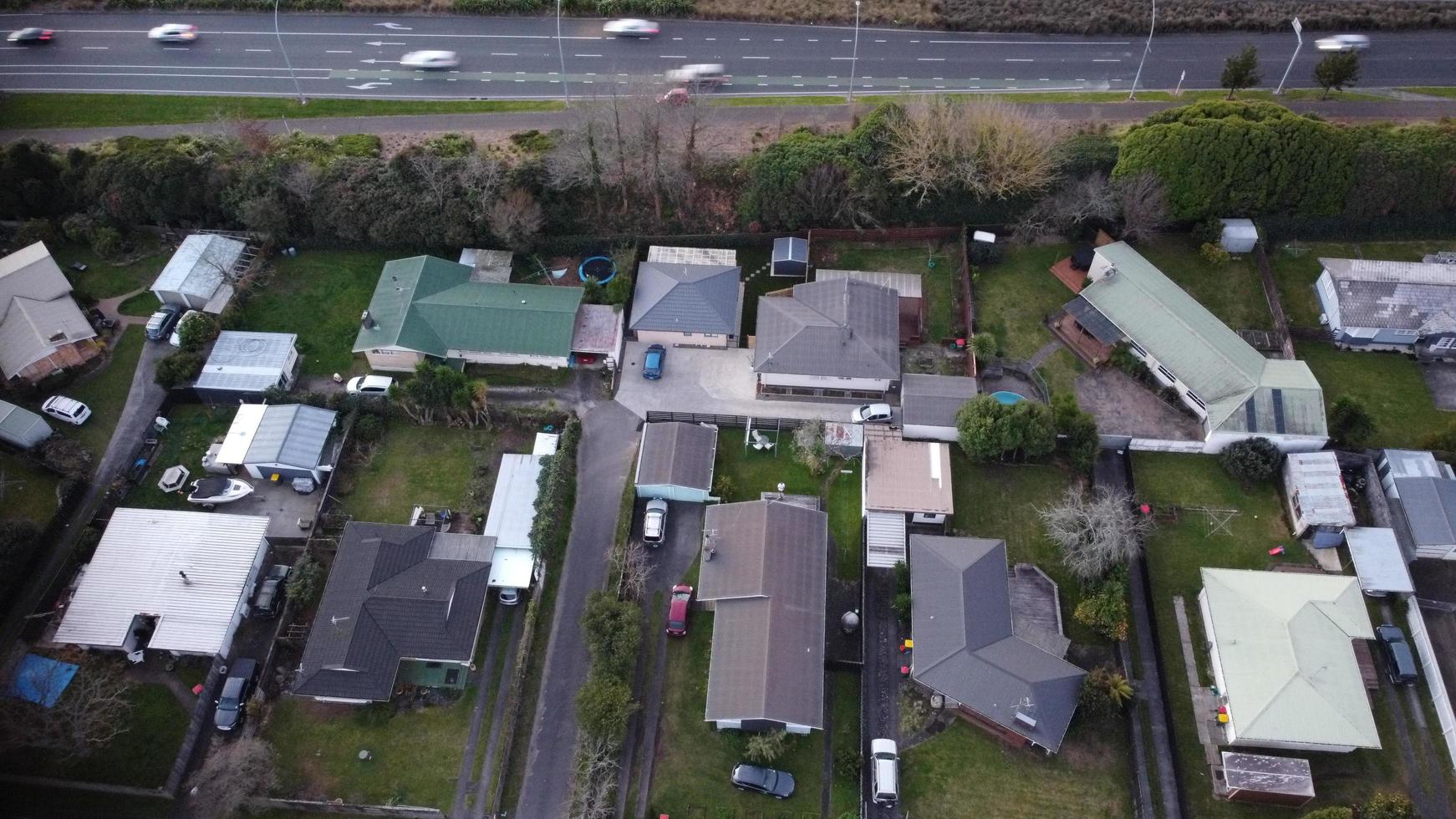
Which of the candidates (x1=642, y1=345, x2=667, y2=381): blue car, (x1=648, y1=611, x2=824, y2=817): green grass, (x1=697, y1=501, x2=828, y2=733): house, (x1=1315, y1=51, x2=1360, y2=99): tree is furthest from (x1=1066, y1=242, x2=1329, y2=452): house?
(x1=648, y1=611, x2=824, y2=817): green grass

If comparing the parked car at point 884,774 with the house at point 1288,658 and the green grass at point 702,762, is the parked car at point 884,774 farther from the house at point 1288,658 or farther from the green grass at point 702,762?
the house at point 1288,658

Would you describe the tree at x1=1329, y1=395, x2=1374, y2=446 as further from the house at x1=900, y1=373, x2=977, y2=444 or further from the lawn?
the lawn

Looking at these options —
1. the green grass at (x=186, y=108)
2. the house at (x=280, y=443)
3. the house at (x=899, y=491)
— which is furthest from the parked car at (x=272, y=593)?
the green grass at (x=186, y=108)

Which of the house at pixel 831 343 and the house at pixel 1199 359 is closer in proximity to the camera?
the house at pixel 1199 359

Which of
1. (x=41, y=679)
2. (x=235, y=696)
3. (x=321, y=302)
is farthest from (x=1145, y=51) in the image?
(x=41, y=679)

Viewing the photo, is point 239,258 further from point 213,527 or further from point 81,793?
point 81,793

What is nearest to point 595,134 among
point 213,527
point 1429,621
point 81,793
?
point 213,527
